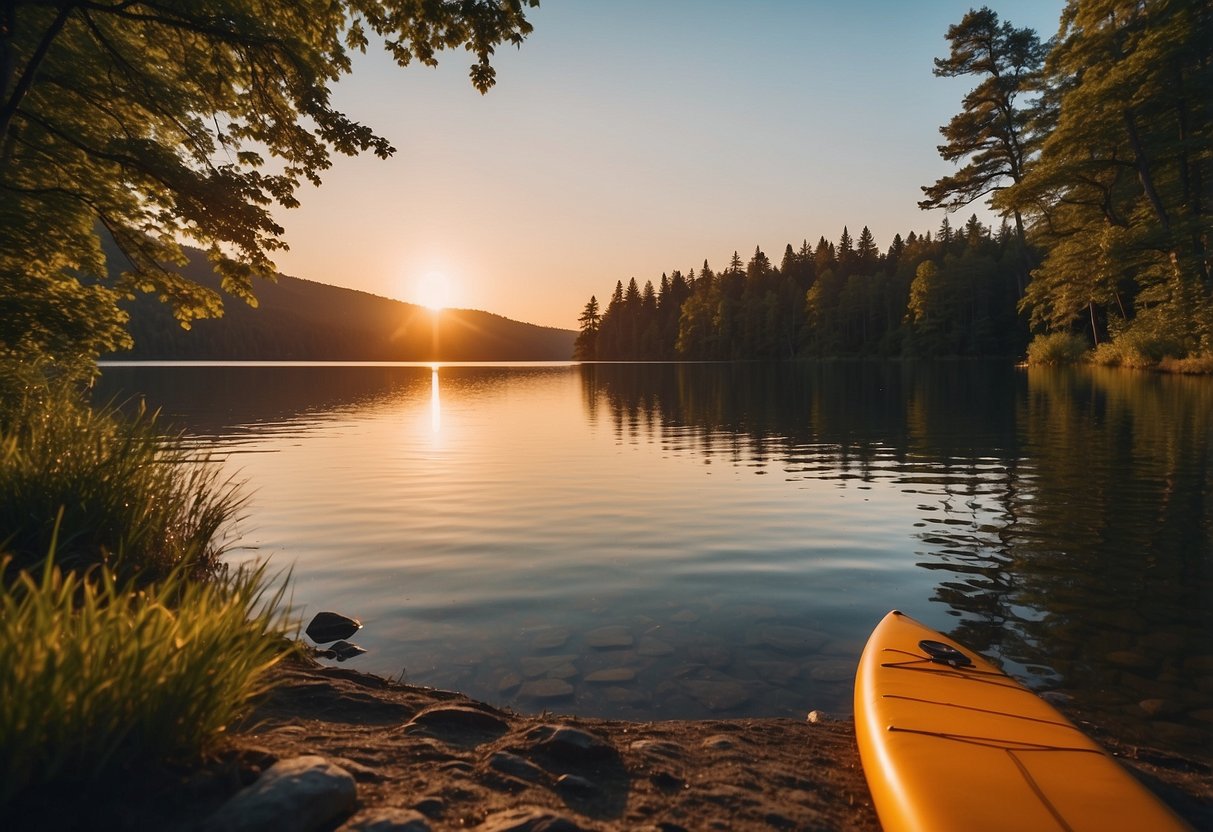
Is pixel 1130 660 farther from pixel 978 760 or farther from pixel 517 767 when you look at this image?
pixel 517 767

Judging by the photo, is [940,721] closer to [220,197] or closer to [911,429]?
[220,197]

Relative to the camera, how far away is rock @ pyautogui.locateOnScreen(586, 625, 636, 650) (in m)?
7.04

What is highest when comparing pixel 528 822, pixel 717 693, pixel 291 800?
pixel 291 800

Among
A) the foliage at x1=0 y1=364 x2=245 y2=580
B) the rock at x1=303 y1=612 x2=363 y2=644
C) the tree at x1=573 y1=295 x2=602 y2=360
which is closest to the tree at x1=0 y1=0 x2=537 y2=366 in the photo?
the foliage at x1=0 y1=364 x2=245 y2=580

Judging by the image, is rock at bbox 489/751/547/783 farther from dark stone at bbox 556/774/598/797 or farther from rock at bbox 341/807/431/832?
rock at bbox 341/807/431/832

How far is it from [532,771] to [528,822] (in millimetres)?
694

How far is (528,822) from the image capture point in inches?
126

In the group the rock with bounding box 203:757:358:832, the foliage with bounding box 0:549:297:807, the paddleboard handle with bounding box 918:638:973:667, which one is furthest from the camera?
the paddleboard handle with bounding box 918:638:973:667

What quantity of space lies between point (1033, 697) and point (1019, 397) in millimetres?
30073

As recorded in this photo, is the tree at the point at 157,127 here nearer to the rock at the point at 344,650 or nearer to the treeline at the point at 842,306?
the rock at the point at 344,650

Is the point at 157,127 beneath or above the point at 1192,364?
above

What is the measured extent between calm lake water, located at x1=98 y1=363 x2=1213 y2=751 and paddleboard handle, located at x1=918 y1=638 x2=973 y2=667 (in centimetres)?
84

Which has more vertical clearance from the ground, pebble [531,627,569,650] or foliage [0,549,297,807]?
foliage [0,549,297,807]

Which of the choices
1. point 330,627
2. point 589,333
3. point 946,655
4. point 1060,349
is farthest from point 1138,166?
point 589,333
